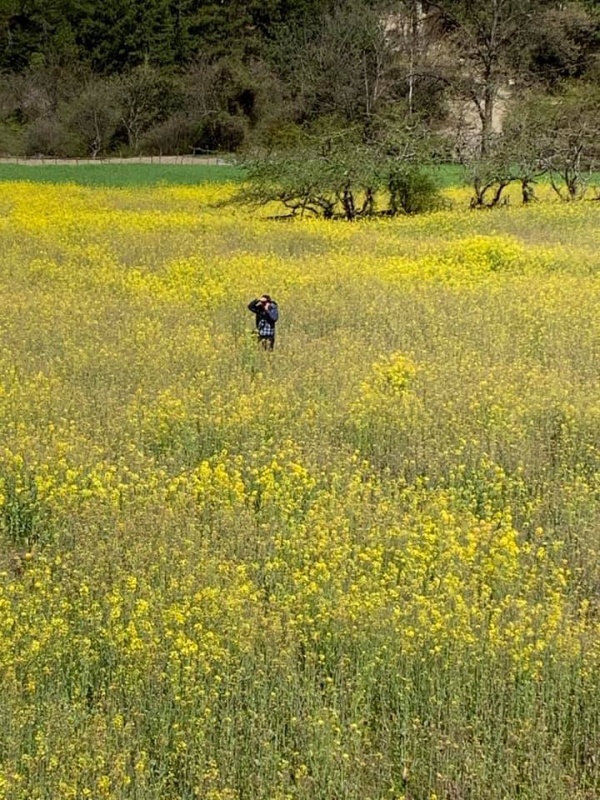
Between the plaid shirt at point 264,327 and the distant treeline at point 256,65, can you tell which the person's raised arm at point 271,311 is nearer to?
the plaid shirt at point 264,327

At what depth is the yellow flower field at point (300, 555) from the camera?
3682 millimetres

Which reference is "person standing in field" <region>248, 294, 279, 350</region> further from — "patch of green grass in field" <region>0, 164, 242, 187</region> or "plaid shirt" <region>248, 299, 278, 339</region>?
"patch of green grass in field" <region>0, 164, 242, 187</region>

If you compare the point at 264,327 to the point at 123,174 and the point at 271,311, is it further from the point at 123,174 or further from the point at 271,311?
the point at 123,174

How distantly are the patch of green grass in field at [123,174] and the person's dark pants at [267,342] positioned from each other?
25.6 m

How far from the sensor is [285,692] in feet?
13.2

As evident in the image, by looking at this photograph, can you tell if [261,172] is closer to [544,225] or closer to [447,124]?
[544,225]

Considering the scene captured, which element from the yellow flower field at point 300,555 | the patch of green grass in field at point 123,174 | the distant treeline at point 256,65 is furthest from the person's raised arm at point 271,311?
the patch of green grass in field at point 123,174

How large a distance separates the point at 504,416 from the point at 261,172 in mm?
17713

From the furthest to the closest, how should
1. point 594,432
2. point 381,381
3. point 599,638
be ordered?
1. point 381,381
2. point 594,432
3. point 599,638

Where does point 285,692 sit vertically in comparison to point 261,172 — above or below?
below

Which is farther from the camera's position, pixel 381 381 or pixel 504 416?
pixel 381 381

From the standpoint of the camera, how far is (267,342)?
9656 mm

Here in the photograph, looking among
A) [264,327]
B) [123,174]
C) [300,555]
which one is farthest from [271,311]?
[123,174]

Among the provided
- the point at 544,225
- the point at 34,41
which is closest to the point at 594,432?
the point at 544,225
